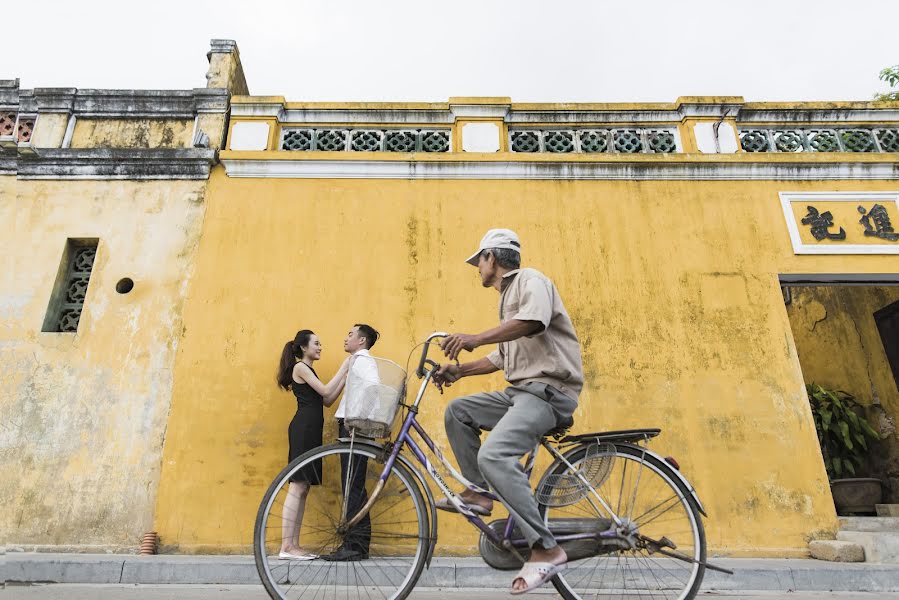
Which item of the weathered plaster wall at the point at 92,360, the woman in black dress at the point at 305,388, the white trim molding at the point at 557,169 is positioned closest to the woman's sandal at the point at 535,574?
the woman in black dress at the point at 305,388

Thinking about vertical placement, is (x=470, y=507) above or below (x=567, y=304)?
below

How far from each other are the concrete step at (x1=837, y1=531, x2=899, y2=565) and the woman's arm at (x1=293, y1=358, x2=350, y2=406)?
392 cm

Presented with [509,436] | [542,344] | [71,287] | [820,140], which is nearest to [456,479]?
[509,436]

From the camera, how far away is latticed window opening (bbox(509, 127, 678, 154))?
5941mm

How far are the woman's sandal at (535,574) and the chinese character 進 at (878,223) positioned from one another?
4782 mm

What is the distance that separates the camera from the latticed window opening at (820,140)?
19.3ft

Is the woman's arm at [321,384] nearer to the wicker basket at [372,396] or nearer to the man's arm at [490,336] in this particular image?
the wicker basket at [372,396]

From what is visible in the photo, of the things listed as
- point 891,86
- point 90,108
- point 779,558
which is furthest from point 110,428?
point 891,86

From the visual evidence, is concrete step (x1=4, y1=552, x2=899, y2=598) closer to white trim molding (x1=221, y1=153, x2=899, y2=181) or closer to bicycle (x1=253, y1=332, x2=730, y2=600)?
bicycle (x1=253, y1=332, x2=730, y2=600)

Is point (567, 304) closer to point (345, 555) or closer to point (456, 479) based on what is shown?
point (456, 479)

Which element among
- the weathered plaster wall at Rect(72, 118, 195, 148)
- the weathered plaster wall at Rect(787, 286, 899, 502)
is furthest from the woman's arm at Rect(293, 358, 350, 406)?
the weathered plaster wall at Rect(787, 286, 899, 502)

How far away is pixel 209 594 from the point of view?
318cm

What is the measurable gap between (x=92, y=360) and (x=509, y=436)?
3.99m

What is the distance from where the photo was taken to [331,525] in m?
2.83
